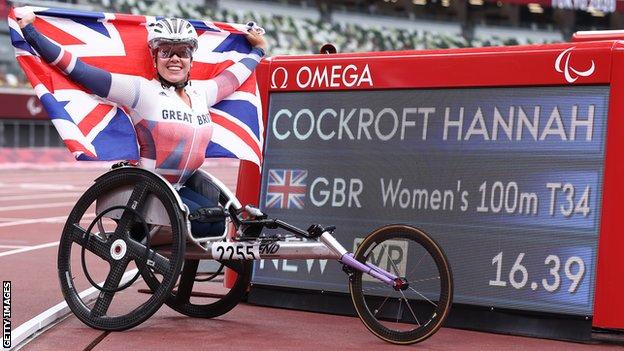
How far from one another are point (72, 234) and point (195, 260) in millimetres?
823

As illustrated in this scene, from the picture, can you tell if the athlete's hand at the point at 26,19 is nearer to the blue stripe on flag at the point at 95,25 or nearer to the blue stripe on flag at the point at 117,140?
the blue stripe on flag at the point at 95,25

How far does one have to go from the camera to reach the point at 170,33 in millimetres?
6738

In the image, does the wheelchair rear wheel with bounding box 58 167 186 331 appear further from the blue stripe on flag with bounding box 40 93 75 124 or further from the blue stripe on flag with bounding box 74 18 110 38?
the blue stripe on flag with bounding box 74 18 110 38

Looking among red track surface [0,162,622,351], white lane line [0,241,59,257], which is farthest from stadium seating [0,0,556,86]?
red track surface [0,162,622,351]

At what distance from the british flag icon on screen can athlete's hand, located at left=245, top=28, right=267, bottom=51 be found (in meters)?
0.84

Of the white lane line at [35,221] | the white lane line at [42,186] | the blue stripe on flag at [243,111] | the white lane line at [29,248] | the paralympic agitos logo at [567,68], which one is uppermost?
the paralympic agitos logo at [567,68]

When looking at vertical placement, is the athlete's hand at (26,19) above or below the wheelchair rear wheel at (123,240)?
above

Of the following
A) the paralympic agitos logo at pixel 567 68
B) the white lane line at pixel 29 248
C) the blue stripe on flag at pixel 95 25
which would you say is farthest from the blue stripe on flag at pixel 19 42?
the white lane line at pixel 29 248

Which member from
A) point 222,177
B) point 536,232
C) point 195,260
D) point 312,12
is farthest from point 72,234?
point 312,12

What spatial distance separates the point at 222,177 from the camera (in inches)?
1326

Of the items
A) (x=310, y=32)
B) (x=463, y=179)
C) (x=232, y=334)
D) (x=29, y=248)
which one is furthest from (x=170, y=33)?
(x=310, y=32)

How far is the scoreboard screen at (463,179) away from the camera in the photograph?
6484 mm

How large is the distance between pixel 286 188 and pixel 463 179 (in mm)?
1276

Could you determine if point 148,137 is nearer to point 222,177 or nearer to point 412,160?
point 412,160
